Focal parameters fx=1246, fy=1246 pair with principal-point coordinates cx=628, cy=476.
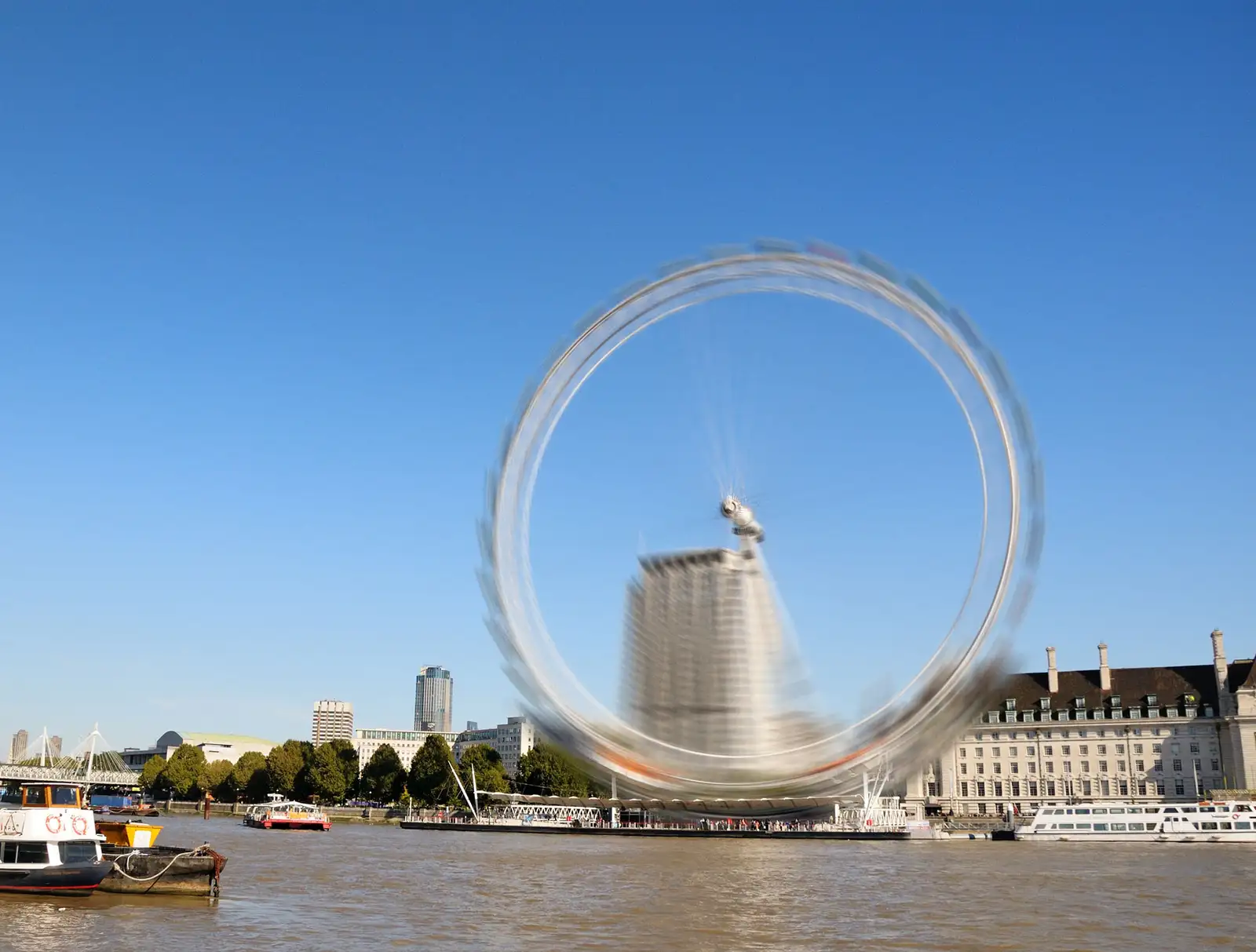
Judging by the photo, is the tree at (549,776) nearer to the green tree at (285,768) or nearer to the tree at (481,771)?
the tree at (481,771)

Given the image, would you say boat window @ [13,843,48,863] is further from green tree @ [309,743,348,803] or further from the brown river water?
green tree @ [309,743,348,803]

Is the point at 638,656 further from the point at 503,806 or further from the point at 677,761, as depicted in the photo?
the point at 503,806

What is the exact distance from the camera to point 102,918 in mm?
30469

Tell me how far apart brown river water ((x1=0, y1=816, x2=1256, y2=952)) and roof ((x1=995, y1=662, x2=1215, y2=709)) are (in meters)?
75.5

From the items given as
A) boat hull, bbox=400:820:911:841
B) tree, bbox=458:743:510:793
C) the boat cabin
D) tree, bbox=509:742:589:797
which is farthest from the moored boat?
tree, bbox=509:742:589:797

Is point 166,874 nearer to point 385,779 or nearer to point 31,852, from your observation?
point 31,852

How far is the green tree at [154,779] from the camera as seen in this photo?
556ft

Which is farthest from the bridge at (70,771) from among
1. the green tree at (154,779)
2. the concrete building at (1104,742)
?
the concrete building at (1104,742)

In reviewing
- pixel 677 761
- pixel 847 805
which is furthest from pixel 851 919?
pixel 847 805

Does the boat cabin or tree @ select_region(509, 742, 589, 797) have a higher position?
the boat cabin

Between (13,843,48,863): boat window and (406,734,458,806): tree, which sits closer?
(13,843,48,863): boat window

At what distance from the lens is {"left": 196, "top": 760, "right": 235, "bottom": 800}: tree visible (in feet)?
511

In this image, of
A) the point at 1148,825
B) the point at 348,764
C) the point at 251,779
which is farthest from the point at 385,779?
the point at 1148,825

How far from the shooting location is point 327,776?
13488 cm
